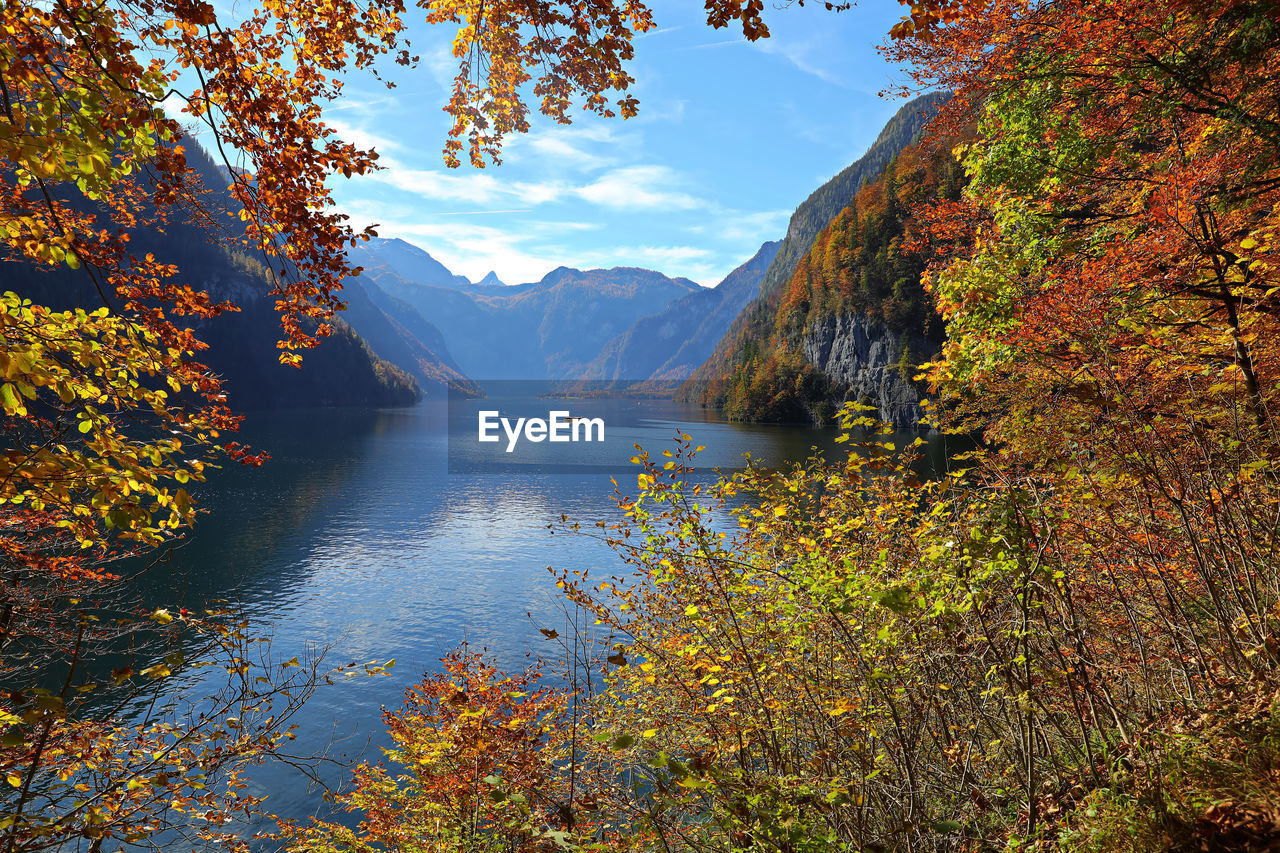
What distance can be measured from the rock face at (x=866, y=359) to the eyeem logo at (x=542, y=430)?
41.6 metres

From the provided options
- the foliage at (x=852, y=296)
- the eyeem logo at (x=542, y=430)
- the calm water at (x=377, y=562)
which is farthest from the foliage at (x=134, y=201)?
the foliage at (x=852, y=296)

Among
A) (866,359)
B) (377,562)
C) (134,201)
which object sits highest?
(866,359)

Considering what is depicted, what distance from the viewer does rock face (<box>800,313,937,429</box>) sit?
88500 millimetres

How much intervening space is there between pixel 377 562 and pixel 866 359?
3466 inches

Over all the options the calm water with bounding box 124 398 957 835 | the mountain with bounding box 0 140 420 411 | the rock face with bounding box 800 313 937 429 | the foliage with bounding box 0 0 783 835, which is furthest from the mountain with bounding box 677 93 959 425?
the mountain with bounding box 0 140 420 411

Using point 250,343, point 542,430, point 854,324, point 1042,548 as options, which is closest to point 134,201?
point 1042,548

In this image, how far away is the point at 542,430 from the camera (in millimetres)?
107312

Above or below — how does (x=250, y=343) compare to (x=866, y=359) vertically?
above

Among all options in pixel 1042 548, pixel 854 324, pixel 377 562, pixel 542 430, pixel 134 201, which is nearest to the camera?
pixel 1042 548

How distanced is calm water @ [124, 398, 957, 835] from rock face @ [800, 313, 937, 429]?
3675 centimetres

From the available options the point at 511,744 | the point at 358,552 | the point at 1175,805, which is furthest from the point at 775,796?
the point at 358,552

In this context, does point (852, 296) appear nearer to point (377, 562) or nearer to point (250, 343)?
point (377, 562)

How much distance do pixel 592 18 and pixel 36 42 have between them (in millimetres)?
3493

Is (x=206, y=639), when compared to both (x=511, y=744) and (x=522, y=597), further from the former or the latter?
(x=511, y=744)
